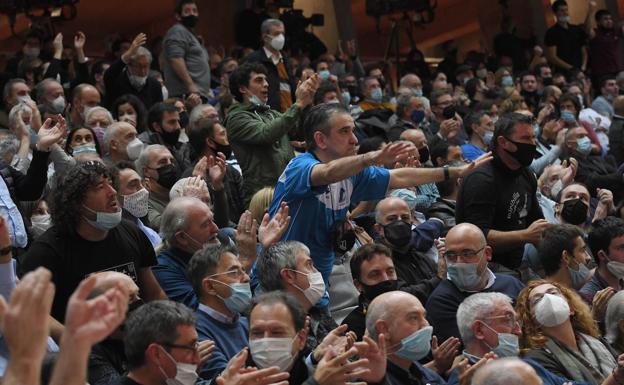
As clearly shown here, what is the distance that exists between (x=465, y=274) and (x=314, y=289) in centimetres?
102

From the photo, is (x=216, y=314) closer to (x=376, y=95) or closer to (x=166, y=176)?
(x=166, y=176)

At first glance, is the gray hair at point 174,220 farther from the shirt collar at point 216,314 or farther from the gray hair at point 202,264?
the shirt collar at point 216,314

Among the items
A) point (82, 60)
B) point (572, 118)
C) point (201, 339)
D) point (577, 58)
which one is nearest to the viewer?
point (201, 339)

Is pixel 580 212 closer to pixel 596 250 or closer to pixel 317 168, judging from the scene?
pixel 596 250

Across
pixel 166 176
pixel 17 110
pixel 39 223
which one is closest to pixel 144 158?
pixel 166 176

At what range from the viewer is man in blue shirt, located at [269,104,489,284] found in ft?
18.3

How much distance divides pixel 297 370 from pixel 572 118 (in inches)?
275

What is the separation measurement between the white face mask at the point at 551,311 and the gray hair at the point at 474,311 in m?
0.18

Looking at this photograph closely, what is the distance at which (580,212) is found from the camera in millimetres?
7488

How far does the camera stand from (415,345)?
476 centimetres

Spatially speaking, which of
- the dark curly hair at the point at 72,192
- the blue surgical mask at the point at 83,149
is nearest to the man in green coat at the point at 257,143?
the blue surgical mask at the point at 83,149

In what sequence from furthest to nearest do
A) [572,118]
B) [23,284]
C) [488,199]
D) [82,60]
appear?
[572,118], [82,60], [488,199], [23,284]

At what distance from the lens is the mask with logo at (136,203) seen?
598 centimetres

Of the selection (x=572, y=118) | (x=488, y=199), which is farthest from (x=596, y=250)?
(x=572, y=118)
